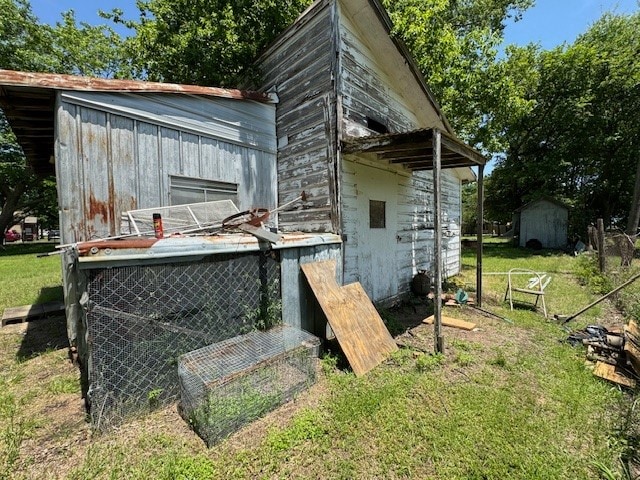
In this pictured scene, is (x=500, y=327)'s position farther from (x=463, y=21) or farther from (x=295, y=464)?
(x=463, y=21)

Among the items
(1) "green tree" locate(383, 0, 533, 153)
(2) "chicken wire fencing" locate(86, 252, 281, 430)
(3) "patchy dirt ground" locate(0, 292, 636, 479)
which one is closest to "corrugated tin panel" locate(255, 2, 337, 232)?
(2) "chicken wire fencing" locate(86, 252, 281, 430)

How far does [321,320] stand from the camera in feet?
14.3

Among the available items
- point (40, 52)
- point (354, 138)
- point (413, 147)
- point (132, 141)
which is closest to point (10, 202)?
point (40, 52)

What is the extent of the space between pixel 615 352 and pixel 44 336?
8385 mm

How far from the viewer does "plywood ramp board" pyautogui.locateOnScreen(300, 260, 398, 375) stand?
3.69m

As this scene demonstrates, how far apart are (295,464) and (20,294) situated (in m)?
9.10

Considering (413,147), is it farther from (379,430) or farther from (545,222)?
(545,222)

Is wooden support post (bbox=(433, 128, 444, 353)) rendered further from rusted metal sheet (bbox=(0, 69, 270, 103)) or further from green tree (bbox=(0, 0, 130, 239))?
green tree (bbox=(0, 0, 130, 239))

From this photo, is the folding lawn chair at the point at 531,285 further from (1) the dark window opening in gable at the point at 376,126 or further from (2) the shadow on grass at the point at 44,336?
(2) the shadow on grass at the point at 44,336

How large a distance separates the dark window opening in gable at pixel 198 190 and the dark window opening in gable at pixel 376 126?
2946 mm

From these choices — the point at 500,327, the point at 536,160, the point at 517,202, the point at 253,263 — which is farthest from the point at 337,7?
the point at 517,202

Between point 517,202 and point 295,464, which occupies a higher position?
point 517,202

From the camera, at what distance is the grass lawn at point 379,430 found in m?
2.19

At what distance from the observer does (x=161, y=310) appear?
2791 mm
